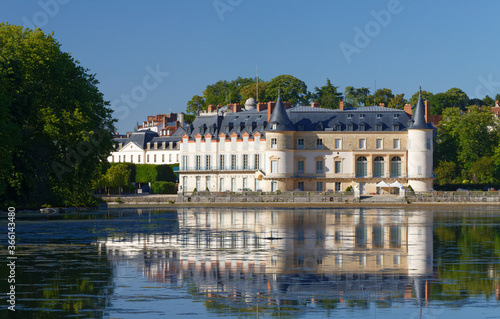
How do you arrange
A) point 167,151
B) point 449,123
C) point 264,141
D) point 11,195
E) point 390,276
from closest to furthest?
point 390,276 < point 11,195 < point 264,141 < point 449,123 < point 167,151

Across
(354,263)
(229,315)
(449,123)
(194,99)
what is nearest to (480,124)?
(449,123)

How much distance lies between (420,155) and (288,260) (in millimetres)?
67799

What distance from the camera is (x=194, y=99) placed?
15038 cm

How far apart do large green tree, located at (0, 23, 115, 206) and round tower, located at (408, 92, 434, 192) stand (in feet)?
133

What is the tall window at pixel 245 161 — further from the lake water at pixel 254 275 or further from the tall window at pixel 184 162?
the lake water at pixel 254 275

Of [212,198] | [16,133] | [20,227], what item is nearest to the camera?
[20,227]

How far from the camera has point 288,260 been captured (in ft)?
83.0

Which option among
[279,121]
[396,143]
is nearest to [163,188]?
[279,121]

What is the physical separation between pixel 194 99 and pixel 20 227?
111550 millimetres

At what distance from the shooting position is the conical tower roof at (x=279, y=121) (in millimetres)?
93000

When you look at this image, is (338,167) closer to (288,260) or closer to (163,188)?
(163,188)

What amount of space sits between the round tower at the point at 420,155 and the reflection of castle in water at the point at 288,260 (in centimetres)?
5135

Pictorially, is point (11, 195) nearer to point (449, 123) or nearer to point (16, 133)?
point (16, 133)

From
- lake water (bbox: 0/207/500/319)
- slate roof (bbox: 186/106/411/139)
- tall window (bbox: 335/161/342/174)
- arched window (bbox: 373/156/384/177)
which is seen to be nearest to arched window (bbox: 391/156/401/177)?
arched window (bbox: 373/156/384/177)
